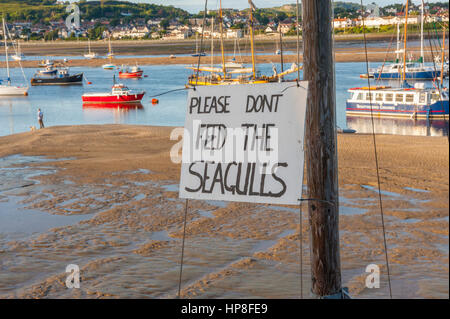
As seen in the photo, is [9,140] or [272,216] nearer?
[272,216]

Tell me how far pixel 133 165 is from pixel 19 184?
14.6 ft

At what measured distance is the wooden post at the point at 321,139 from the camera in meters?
5.62

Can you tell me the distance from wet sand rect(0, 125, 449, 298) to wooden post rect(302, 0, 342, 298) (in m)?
5.02

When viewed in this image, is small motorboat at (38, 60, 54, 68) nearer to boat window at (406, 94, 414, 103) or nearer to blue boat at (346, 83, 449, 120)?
Result: blue boat at (346, 83, 449, 120)

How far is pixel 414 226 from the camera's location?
1446cm

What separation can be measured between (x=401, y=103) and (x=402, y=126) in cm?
190

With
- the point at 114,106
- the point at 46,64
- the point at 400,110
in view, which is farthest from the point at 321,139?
the point at 46,64

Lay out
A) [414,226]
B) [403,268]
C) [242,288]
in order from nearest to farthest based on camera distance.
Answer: [242,288]
[403,268]
[414,226]

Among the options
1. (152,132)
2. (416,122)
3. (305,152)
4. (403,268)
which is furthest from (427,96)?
(305,152)

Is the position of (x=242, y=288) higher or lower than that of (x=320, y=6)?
lower

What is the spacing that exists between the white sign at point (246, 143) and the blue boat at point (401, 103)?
103ft

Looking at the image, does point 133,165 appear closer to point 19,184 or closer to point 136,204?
point 19,184

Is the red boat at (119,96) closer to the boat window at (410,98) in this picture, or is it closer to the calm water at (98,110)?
the calm water at (98,110)

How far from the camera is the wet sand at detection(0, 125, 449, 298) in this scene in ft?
36.7
